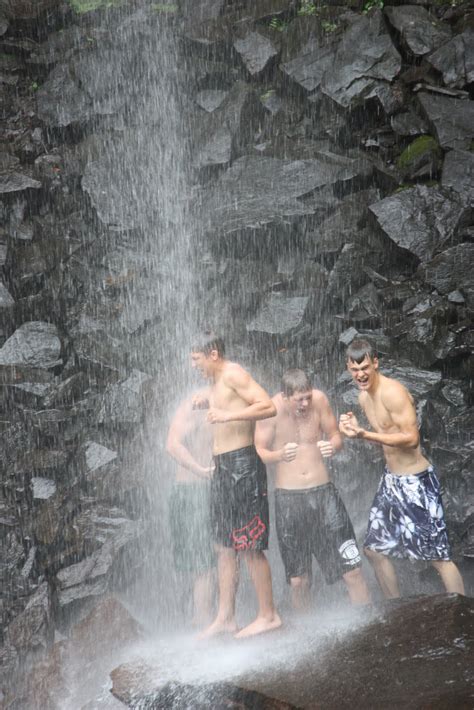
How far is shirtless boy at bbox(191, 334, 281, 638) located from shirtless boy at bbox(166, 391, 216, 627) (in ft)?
1.16

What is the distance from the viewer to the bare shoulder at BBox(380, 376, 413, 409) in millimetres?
5215

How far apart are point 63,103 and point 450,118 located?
6496 millimetres

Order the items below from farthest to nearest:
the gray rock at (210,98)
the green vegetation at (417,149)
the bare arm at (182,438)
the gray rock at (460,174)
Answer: the gray rock at (210,98)
the green vegetation at (417,149)
the gray rock at (460,174)
the bare arm at (182,438)

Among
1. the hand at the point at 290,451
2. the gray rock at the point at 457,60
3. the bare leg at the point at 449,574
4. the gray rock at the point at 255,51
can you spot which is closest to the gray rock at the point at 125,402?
the hand at the point at 290,451

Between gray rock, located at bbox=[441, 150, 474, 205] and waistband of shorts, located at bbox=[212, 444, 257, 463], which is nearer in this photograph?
waistband of shorts, located at bbox=[212, 444, 257, 463]

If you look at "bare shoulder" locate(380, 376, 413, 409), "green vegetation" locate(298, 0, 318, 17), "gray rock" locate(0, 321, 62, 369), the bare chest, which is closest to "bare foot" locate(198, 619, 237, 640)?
the bare chest

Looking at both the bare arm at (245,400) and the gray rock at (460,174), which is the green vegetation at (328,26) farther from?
the bare arm at (245,400)

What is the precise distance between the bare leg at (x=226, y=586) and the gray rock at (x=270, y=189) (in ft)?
19.2

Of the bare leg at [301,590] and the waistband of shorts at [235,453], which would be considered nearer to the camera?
the waistband of shorts at [235,453]

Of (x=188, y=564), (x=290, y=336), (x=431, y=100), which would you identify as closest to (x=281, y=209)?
(x=290, y=336)

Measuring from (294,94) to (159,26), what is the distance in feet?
9.68

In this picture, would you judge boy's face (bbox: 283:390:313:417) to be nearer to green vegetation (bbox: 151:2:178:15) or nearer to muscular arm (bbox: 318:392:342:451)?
muscular arm (bbox: 318:392:342:451)

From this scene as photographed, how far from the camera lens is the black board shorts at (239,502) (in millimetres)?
5309

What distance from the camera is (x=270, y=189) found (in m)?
10.3
